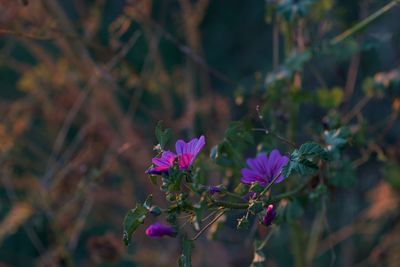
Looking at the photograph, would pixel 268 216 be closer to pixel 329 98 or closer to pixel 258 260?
pixel 258 260

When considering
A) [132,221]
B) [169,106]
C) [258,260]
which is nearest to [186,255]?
[132,221]

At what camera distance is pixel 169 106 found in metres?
2.50

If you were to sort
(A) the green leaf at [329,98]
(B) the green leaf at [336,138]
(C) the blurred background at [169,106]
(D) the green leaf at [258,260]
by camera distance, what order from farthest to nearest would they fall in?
(C) the blurred background at [169,106]
(A) the green leaf at [329,98]
(B) the green leaf at [336,138]
(D) the green leaf at [258,260]

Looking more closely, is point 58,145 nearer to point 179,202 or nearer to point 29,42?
point 29,42

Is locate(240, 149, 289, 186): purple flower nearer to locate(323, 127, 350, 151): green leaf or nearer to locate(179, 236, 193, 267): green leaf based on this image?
locate(179, 236, 193, 267): green leaf

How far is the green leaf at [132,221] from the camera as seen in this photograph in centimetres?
101

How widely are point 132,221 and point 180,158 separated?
0.12m

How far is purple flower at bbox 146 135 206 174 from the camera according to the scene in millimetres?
982

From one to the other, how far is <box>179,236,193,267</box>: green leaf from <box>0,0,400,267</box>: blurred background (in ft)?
1.74

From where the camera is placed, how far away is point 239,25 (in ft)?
10.9

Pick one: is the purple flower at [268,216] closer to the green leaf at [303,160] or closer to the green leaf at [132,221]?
the green leaf at [303,160]

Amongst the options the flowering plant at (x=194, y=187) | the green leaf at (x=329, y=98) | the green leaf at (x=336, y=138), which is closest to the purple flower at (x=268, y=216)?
the flowering plant at (x=194, y=187)

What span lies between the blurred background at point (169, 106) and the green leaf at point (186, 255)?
531 mm

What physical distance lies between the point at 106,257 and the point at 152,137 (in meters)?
0.86
